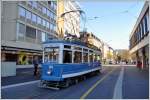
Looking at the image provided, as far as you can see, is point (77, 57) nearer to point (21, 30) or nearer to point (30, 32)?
point (21, 30)

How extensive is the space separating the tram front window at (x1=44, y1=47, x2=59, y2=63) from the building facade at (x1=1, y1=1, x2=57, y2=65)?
20616 mm

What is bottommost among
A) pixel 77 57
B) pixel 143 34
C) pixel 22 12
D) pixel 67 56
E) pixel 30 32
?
pixel 77 57

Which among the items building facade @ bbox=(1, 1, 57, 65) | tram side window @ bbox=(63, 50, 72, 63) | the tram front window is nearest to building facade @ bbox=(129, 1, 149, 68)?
tram side window @ bbox=(63, 50, 72, 63)

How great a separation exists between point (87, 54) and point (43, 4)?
33.6m

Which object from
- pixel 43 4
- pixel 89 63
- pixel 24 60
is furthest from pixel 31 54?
pixel 89 63

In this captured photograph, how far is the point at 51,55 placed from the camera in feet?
54.4

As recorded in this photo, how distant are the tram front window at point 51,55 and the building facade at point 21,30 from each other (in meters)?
20.6

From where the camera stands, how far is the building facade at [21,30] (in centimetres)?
3992

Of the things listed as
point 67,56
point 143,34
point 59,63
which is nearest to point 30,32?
point 143,34

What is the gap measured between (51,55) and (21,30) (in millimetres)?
27558

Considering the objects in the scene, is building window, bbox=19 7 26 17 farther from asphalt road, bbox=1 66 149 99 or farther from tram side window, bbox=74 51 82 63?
asphalt road, bbox=1 66 149 99

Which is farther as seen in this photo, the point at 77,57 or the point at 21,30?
the point at 21,30

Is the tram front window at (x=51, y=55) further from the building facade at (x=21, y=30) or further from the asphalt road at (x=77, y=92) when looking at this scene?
the building facade at (x=21, y=30)

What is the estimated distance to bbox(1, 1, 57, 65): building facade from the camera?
3992cm
